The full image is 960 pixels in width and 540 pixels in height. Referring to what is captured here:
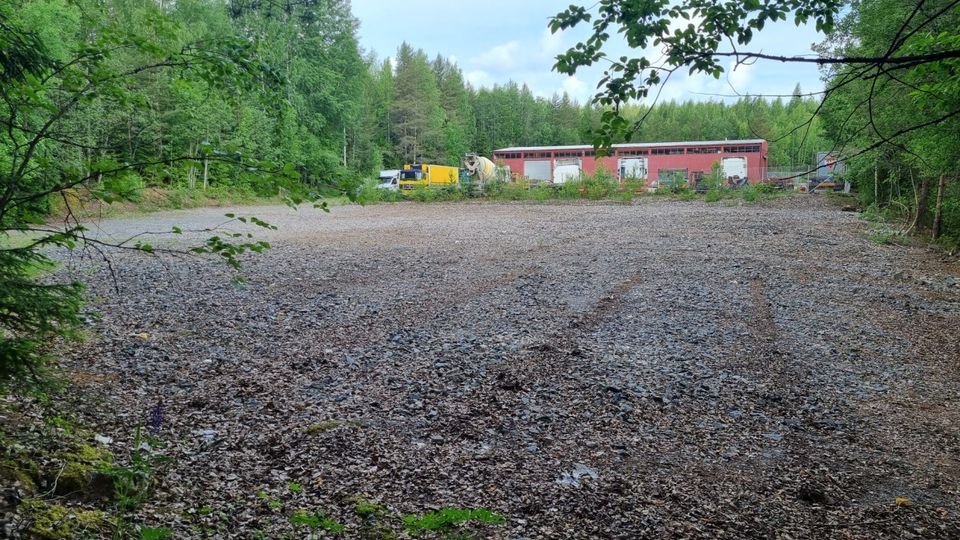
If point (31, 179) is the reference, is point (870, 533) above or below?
below

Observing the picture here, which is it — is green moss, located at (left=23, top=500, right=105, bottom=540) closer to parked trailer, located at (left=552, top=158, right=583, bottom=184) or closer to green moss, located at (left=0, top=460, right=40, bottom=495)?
green moss, located at (left=0, top=460, right=40, bottom=495)

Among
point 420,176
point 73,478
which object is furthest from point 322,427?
point 420,176

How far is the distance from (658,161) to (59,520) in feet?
146

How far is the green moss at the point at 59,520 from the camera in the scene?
7.34ft

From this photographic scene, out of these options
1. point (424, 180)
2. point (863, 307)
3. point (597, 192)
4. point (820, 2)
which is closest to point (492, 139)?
point (424, 180)

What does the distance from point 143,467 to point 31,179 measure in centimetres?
134

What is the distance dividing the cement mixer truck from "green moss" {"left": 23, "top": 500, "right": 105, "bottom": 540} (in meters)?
32.7

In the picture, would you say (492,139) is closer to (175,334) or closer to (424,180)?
(424,180)

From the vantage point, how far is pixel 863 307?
7742 mm

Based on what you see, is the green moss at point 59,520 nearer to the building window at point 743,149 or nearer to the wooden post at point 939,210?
the wooden post at point 939,210

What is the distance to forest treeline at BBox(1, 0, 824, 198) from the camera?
3.18m

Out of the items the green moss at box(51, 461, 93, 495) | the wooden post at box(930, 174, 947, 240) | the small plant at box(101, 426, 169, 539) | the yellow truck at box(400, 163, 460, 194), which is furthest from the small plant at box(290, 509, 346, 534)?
the yellow truck at box(400, 163, 460, 194)

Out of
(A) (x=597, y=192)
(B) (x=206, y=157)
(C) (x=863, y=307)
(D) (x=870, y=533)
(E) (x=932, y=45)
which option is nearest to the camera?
(B) (x=206, y=157)

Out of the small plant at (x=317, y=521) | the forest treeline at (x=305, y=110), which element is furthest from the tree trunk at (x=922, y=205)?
the small plant at (x=317, y=521)
